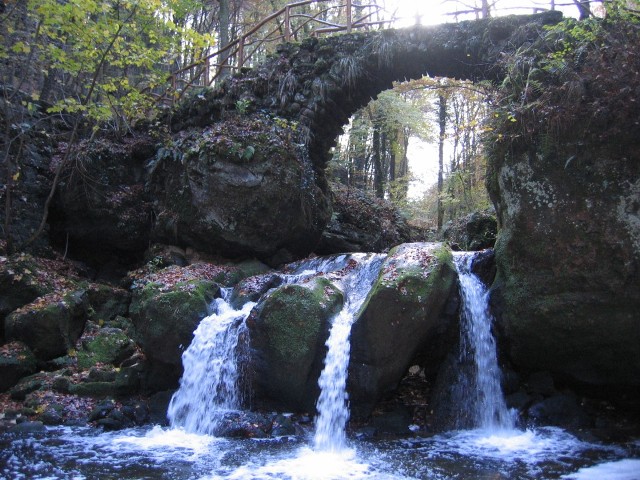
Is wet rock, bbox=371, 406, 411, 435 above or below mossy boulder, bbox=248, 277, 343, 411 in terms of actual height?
below

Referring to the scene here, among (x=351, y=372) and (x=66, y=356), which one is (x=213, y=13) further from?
(x=351, y=372)

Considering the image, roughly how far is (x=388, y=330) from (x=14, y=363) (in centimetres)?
669

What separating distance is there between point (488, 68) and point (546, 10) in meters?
1.59

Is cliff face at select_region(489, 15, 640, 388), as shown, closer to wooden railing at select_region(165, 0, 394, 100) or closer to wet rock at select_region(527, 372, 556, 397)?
wet rock at select_region(527, 372, 556, 397)

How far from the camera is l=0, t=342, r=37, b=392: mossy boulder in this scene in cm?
837

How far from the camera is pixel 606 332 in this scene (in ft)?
22.3

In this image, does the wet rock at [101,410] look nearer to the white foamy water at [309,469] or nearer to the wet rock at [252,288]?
the wet rock at [252,288]

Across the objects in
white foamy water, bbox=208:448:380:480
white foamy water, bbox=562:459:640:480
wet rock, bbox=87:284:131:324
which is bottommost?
white foamy water, bbox=208:448:380:480

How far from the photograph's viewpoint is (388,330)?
7141mm

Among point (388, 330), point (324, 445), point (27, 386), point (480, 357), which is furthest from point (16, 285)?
point (480, 357)

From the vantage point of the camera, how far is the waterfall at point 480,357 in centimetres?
717

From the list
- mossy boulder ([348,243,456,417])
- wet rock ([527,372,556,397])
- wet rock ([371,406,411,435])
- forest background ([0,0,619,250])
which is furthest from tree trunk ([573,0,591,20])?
wet rock ([371,406,411,435])

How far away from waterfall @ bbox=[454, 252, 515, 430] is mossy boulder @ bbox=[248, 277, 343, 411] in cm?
221

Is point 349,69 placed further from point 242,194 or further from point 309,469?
point 309,469
